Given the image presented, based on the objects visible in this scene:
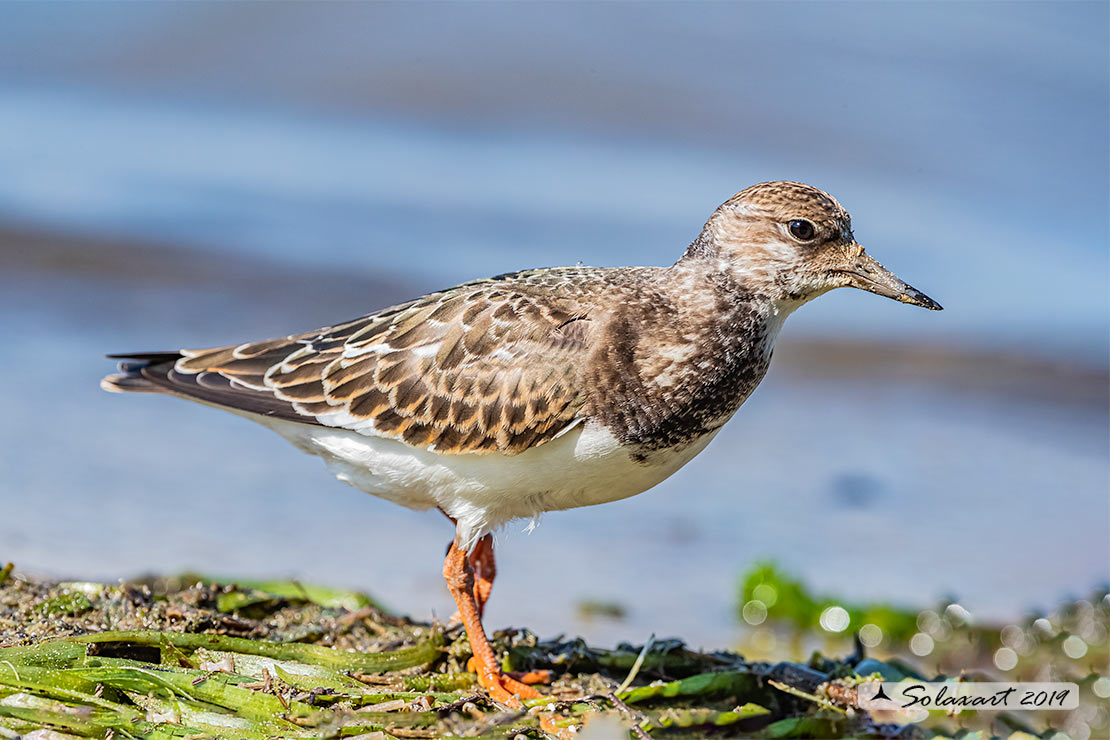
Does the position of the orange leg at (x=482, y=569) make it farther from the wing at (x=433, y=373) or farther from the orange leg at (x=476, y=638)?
the wing at (x=433, y=373)

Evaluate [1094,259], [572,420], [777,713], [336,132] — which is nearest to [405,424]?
[572,420]

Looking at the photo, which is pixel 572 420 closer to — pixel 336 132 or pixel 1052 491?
pixel 1052 491

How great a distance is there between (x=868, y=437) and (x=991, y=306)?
1.83 metres

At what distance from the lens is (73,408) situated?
6.34 m

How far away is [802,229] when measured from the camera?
3.51m

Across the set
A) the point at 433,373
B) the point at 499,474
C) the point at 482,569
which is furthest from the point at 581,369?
the point at 482,569

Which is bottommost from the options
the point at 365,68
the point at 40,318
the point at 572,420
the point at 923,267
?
the point at 572,420

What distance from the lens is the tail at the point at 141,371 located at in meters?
4.28

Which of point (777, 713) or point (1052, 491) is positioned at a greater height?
point (1052, 491)

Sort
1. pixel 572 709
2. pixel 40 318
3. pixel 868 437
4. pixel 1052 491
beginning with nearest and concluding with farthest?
pixel 572 709
pixel 1052 491
pixel 868 437
pixel 40 318

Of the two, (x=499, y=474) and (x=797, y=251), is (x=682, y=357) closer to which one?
(x=797, y=251)

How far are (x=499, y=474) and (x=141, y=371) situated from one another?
5.15 ft

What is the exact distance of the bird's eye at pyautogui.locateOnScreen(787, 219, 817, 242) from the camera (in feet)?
11.5

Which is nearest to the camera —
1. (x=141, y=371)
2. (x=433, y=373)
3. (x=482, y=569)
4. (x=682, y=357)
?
(x=682, y=357)
